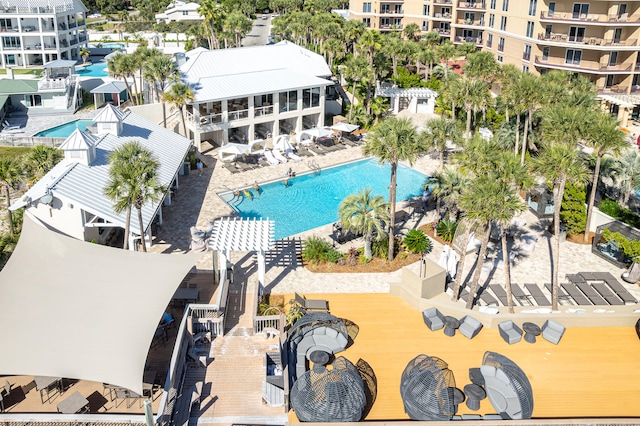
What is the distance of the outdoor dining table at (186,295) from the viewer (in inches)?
992

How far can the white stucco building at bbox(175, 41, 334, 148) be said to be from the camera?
1813 inches

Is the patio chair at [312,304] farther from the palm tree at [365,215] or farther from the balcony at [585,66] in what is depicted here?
the balcony at [585,66]

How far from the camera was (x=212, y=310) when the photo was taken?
23.4 m

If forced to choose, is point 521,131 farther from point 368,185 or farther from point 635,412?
point 635,412

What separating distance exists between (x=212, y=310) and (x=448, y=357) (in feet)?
32.0

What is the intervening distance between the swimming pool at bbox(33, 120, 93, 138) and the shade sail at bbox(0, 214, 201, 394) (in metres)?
32.7

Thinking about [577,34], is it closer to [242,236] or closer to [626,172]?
[626,172]

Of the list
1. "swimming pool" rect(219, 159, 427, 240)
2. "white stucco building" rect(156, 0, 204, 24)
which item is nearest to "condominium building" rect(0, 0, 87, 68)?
"white stucco building" rect(156, 0, 204, 24)

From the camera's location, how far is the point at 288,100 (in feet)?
163

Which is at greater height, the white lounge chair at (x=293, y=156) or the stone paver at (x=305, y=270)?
the white lounge chair at (x=293, y=156)

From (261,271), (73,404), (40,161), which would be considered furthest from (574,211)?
(40,161)

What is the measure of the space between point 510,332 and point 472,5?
6307 centimetres

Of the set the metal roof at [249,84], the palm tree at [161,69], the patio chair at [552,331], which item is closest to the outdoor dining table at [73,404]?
the patio chair at [552,331]

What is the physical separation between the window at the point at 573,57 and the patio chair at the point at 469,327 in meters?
42.1
